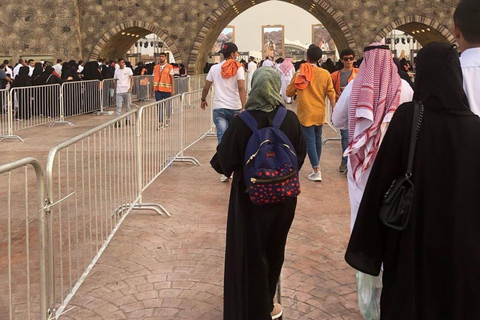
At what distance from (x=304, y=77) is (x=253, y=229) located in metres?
4.11

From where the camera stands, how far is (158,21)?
86.6 feet

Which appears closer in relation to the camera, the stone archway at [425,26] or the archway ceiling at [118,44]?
the stone archway at [425,26]

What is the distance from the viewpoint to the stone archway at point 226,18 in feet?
85.4

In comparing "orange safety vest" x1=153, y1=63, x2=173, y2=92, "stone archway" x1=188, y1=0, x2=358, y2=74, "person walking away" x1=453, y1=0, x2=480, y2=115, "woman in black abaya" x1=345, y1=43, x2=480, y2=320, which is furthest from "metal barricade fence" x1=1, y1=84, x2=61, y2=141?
"stone archway" x1=188, y1=0, x2=358, y2=74

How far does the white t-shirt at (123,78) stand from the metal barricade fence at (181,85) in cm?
448

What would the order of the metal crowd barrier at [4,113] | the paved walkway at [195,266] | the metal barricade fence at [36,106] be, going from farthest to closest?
the metal barricade fence at [36,106] → the metal crowd barrier at [4,113] → the paved walkway at [195,266]

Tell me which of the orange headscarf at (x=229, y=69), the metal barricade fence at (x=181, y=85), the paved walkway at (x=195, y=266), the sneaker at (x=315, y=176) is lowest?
the paved walkway at (x=195, y=266)

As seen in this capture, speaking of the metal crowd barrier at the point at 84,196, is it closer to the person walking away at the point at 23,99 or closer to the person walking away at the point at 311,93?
the person walking away at the point at 311,93

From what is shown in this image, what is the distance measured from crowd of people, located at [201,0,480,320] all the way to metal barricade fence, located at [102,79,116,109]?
1487 cm

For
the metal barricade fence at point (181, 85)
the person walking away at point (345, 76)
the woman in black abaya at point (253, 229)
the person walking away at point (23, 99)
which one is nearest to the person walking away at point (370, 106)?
the woman in black abaya at point (253, 229)

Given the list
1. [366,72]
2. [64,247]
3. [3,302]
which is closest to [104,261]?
[64,247]

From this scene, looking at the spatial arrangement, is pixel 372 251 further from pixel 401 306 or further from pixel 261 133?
pixel 261 133

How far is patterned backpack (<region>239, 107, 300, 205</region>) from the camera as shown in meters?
3.06

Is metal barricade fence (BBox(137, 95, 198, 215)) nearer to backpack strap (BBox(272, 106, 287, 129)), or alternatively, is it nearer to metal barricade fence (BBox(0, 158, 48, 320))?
metal barricade fence (BBox(0, 158, 48, 320))
